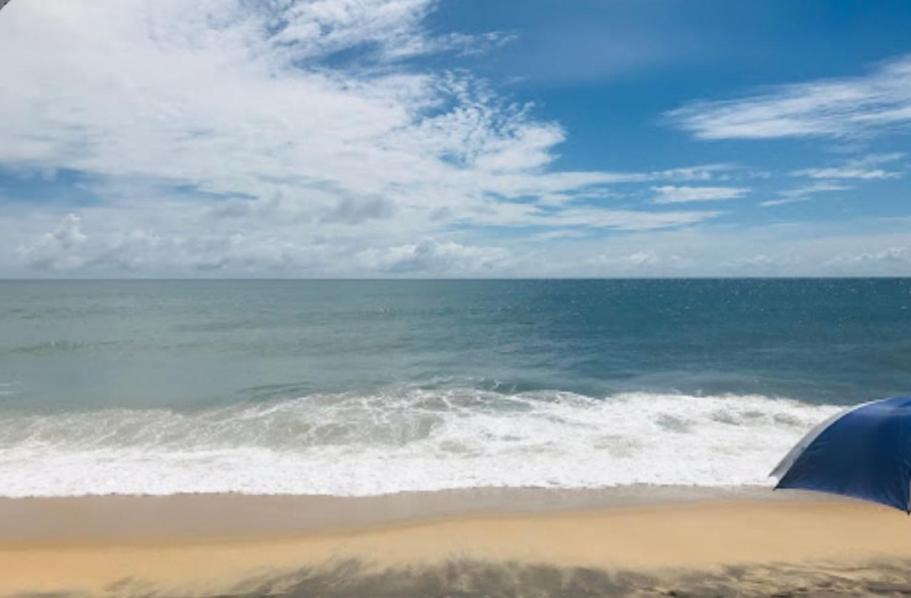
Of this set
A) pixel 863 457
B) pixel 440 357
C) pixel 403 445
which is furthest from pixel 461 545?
pixel 440 357

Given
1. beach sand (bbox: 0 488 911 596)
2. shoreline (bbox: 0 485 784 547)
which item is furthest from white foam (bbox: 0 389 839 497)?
beach sand (bbox: 0 488 911 596)

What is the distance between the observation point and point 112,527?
1405 centimetres

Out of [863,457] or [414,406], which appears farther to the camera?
[414,406]

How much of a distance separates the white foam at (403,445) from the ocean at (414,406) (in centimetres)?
8

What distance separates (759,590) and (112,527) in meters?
12.5

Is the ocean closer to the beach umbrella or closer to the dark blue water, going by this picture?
the dark blue water

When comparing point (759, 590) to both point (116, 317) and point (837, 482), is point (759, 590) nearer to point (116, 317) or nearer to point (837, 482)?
point (837, 482)

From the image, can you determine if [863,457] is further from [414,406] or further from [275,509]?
[414,406]

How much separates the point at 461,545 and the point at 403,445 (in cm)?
765

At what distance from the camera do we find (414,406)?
26.0 meters

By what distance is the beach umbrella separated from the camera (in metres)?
7.55

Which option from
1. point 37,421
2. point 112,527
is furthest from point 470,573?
point 37,421

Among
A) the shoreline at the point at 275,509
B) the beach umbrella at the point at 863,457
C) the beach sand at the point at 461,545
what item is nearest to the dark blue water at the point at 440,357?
the shoreline at the point at 275,509

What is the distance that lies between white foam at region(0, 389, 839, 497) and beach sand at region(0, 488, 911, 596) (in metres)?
0.99
